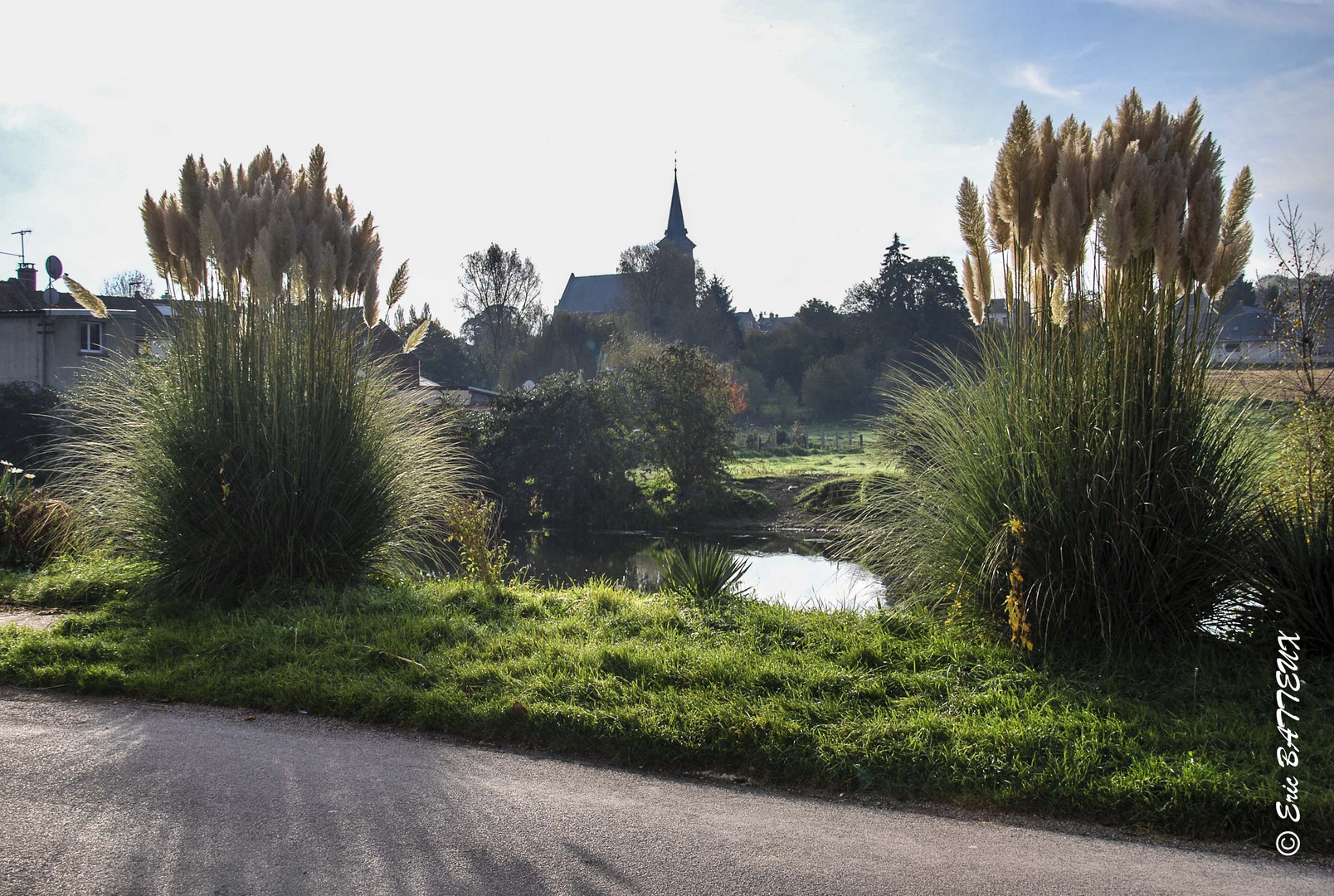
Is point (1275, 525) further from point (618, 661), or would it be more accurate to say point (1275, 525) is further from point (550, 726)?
point (550, 726)

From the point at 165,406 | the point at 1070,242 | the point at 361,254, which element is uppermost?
the point at 361,254

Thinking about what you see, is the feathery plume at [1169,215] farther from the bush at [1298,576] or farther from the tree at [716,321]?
the tree at [716,321]

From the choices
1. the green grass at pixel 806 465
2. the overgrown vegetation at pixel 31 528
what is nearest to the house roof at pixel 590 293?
the green grass at pixel 806 465

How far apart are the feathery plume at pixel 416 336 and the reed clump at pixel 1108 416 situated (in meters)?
4.43

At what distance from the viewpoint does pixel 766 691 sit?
4.22 meters

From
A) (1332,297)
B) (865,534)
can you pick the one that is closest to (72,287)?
(865,534)

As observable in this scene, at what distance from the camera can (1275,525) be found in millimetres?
4461

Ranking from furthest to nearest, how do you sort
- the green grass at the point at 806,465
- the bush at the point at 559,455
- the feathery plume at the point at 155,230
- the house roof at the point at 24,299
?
1. the house roof at the point at 24,299
2. the green grass at the point at 806,465
3. the bush at the point at 559,455
4. the feathery plume at the point at 155,230

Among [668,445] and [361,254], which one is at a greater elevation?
[361,254]

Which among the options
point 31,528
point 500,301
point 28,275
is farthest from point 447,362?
point 31,528

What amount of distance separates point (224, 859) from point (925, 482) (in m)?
4.08

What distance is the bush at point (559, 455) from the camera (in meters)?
23.2

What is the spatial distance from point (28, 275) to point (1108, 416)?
3851 cm

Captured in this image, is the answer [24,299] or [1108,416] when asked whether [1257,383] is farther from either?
[24,299]
